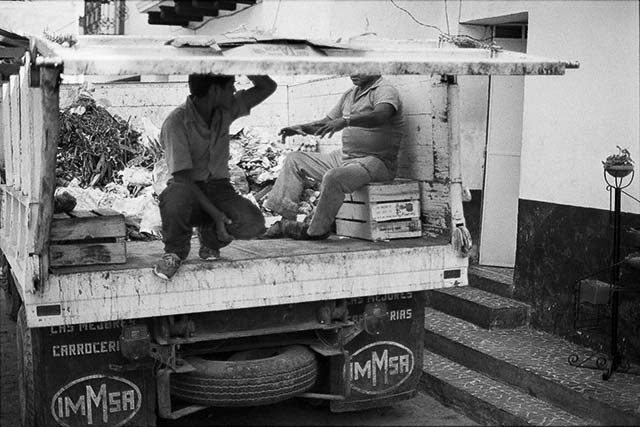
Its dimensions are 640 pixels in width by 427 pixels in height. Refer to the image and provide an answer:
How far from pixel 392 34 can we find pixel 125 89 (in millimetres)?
2994

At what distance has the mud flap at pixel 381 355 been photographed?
16.4 ft

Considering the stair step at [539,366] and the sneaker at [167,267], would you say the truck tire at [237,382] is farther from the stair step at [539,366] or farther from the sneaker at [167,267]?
the stair step at [539,366]

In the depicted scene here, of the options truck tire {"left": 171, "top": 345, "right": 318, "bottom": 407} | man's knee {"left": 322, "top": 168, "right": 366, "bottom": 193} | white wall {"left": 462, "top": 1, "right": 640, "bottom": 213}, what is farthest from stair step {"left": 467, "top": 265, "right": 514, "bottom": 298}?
truck tire {"left": 171, "top": 345, "right": 318, "bottom": 407}

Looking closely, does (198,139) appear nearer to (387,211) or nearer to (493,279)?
(387,211)

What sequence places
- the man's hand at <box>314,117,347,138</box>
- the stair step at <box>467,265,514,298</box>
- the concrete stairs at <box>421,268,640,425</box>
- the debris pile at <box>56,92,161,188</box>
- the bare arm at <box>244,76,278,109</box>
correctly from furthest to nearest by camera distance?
the stair step at <box>467,265,514,298</box>, the debris pile at <box>56,92,161,188</box>, the concrete stairs at <box>421,268,640,425</box>, the man's hand at <box>314,117,347,138</box>, the bare arm at <box>244,76,278,109</box>

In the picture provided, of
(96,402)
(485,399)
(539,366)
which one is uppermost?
(96,402)

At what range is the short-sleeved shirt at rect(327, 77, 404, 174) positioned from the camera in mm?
5629

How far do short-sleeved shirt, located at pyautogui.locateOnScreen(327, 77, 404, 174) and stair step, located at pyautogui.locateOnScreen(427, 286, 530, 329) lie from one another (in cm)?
188

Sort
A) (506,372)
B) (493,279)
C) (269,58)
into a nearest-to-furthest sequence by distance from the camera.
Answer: (269,58)
(506,372)
(493,279)

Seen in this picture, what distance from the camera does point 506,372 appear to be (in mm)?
6254

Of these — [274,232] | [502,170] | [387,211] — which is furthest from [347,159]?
[502,170]

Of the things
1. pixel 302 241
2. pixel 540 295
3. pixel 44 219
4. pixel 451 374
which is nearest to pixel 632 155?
pixel 540 295

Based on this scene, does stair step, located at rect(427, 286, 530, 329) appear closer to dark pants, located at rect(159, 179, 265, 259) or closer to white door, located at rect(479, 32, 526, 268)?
white door, located at rect(479, 32, 526, 268)

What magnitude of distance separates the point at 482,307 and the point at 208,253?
124 inches
